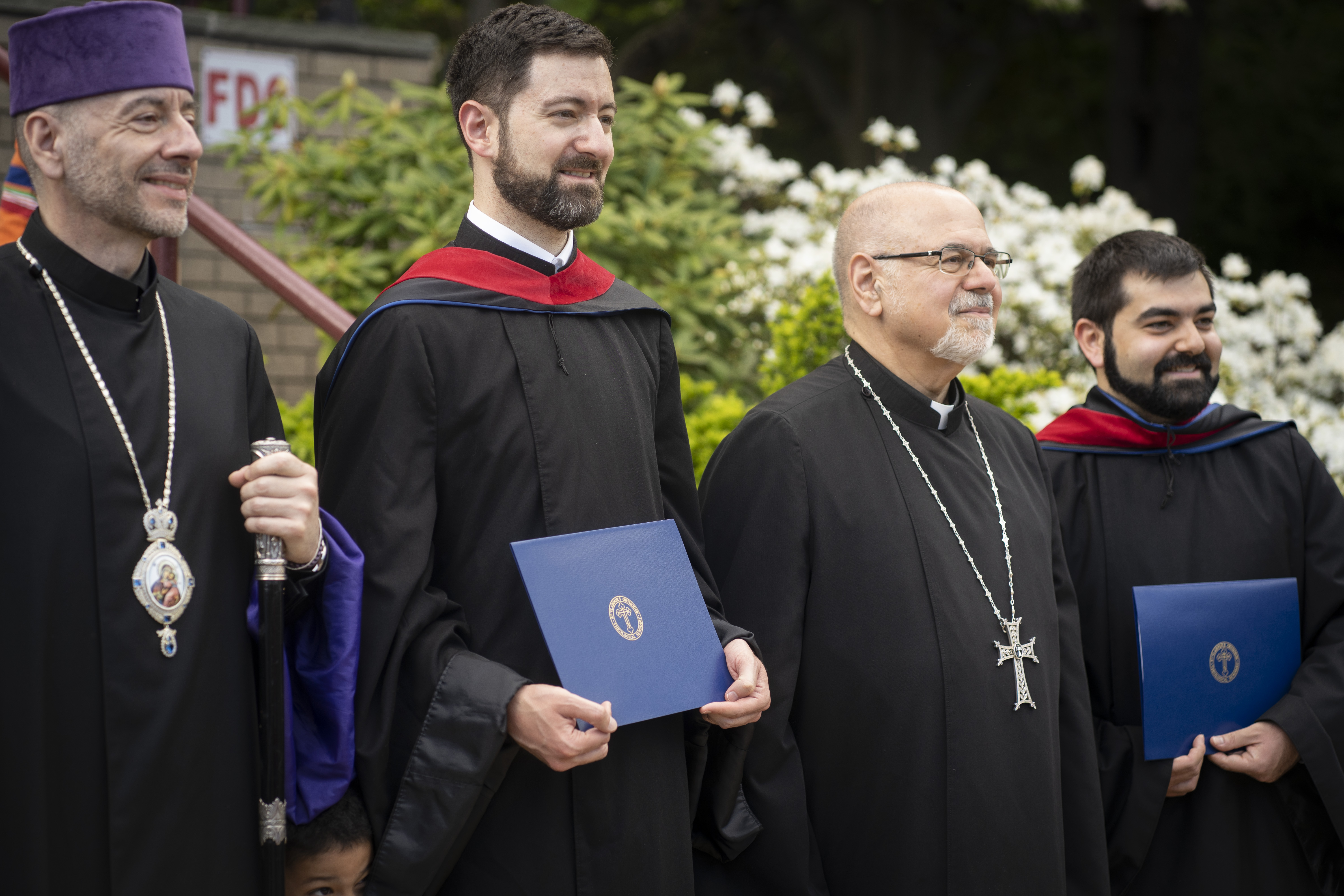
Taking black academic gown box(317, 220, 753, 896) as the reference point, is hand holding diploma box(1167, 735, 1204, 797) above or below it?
below

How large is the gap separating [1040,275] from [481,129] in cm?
413

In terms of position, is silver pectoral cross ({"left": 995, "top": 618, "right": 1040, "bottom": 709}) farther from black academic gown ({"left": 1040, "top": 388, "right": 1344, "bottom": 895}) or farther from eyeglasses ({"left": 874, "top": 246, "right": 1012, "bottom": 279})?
eyeglasses ({"left": 874, "top": 246, "right": 1012, "bottom": 279})

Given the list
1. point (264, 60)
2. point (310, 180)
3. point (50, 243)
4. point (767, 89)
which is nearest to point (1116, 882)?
point (50, 243)

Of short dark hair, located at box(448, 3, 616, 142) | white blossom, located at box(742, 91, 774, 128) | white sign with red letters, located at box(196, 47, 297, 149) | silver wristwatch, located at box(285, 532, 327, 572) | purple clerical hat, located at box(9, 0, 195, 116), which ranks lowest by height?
silver wristwatch, located at box(285, 532, 327, 572)

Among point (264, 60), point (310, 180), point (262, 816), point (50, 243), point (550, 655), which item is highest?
point (264, 60)

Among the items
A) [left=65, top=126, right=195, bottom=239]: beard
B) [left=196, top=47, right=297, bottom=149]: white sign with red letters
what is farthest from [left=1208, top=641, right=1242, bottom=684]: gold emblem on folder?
[left=196, top=47, right=297, bottom=149]: white sign with red letters

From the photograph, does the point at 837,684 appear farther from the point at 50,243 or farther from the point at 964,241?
the point at 50,243

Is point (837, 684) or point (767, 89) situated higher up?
point (767, 89)

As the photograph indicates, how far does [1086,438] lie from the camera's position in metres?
3.98

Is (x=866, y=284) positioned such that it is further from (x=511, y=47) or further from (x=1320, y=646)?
(x=1320, y=646)

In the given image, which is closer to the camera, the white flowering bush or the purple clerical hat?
the purple clerical hat

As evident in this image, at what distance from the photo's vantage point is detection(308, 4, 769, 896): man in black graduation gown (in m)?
2.57

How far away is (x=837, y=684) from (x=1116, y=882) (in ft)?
3.68

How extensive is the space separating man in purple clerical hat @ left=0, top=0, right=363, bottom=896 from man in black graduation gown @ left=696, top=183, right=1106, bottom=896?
104cm
